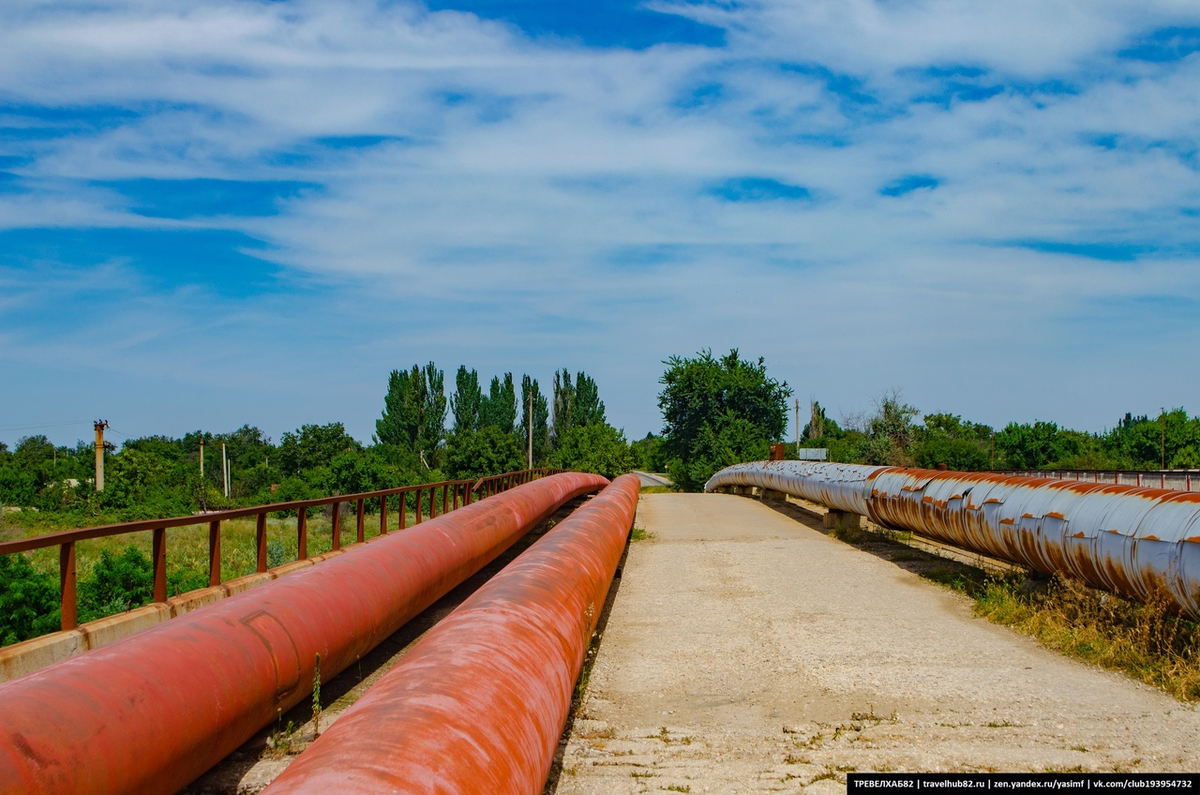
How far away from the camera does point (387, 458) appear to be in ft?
231

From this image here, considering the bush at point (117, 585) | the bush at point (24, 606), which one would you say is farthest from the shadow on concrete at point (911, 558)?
the bush at point (24, 606)

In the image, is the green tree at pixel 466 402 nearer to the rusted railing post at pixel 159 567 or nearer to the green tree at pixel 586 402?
the green tree at pixel 586 402

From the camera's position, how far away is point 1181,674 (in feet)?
18.8

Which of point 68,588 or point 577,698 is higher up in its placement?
point 68,588

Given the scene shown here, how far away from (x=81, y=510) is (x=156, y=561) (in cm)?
4330

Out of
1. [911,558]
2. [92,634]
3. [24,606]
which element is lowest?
[911,558]

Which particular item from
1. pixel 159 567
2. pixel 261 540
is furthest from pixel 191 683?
pixel 261 540

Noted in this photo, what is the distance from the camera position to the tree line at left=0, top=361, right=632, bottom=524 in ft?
162

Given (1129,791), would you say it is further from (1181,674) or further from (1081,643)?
(1081,643)

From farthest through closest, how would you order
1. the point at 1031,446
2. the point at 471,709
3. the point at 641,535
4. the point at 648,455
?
the point at 648,455 → the point at 1031,446 → the point at 641,535 → the point at 471,709

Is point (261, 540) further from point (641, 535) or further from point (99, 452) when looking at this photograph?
point (99, 452)

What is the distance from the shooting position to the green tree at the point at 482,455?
212 feet

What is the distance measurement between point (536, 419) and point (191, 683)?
76.9 m

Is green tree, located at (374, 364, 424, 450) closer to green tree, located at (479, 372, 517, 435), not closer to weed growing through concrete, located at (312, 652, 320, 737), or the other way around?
green tree, located at (479, 372, 517, 435)
